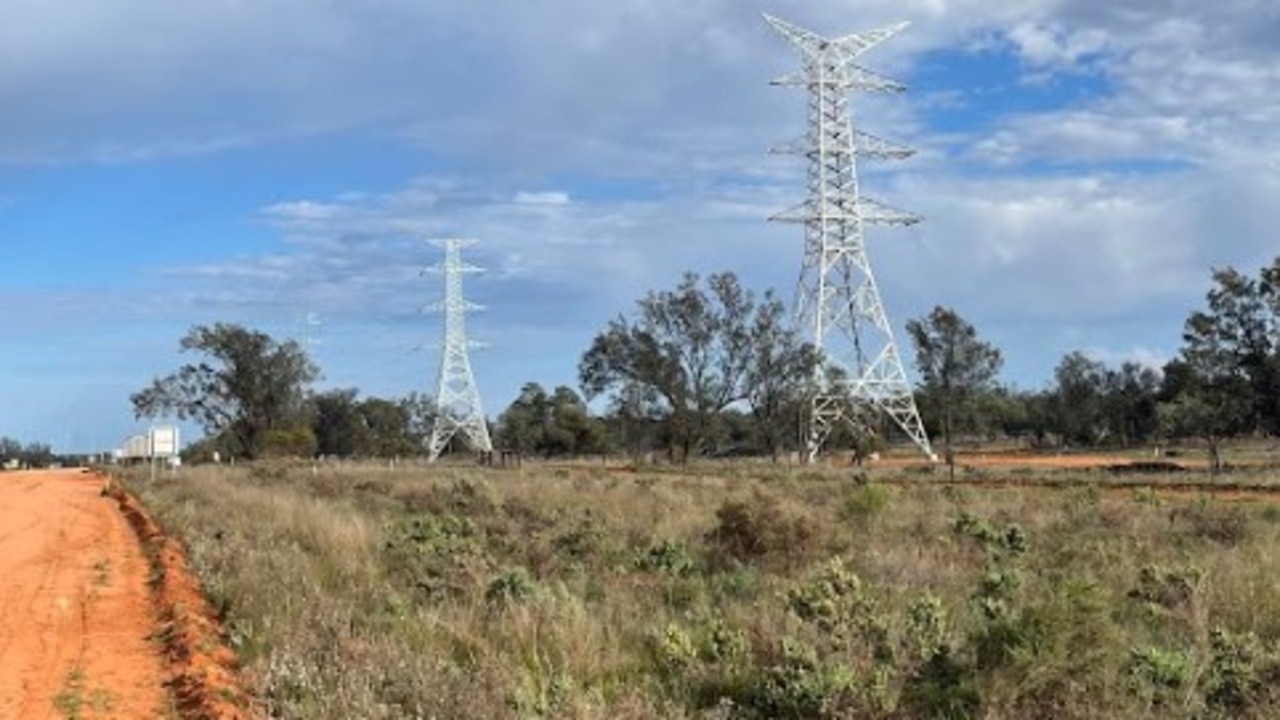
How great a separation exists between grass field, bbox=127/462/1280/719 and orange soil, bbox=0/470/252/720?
14.4 inches

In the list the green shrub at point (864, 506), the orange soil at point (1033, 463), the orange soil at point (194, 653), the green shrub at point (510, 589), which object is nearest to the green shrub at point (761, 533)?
the green shrub at point (510, 589)

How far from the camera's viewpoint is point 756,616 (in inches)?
401

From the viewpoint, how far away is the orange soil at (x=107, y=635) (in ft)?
29.1

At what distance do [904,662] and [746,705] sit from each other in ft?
3.51

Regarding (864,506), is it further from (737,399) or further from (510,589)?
(737,399)

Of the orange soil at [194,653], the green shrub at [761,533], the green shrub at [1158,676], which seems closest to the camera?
the green shrub at [1158,676]

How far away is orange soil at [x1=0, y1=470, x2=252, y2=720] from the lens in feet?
29.1

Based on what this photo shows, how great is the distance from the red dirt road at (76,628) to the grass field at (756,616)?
80 centimetres

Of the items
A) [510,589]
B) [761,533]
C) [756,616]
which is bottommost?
[756,616]

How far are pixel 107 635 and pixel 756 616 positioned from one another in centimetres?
607

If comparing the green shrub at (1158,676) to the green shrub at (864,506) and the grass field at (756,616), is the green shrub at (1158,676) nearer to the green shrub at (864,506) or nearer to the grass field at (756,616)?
the grass field at (756,616)

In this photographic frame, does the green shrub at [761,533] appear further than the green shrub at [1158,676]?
Yes

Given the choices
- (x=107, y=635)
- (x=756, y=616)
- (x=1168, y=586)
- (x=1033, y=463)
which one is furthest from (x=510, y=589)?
(x=1033, y=463)

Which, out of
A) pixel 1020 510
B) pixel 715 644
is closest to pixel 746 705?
pixel 715 644
